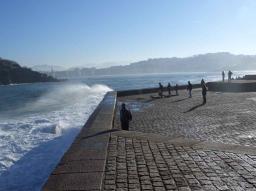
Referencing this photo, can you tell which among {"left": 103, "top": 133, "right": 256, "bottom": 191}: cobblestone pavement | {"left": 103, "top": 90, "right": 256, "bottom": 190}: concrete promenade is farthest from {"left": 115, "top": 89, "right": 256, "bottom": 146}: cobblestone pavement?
{"left": 103, "top": 133, "right": 256, "bottom": 191}: cobblestone pavement

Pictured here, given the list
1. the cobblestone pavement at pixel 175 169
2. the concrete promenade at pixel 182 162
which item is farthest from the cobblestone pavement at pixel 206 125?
the cobblestone pavement at pixel 175 169

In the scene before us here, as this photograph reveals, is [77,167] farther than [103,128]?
No

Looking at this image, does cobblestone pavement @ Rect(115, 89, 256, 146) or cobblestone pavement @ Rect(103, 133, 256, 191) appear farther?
cobblestone pavement @ Rect(115, 89, 256, 146)

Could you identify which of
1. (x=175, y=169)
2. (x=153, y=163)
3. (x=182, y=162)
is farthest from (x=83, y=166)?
(x=182, y=162)

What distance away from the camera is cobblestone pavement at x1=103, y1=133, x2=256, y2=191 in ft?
17.3

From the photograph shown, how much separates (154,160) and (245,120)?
7.65 m

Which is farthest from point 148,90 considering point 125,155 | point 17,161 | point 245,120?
point 125,155

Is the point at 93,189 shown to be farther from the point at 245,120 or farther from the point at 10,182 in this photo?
the point at 245,120

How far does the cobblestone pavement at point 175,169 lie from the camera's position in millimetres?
5258

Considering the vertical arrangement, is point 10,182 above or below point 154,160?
below

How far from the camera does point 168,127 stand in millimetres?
12695

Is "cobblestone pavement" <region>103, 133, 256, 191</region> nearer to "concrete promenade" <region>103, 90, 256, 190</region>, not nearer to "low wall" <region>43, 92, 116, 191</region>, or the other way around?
"concrete promenade" <region>103, 90, 256, 190</region>

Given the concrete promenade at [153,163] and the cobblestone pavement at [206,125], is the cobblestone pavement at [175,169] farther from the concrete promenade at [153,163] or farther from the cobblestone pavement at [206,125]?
the cobblestone pavement at [206,125]

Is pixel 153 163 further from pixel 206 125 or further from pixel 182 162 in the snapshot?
pixel 206 125
